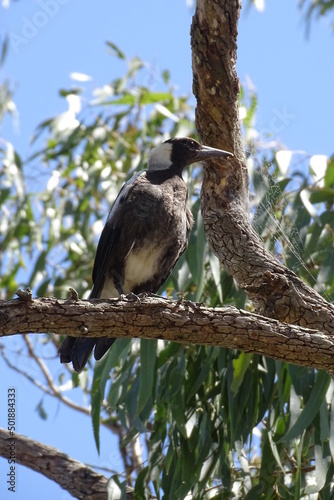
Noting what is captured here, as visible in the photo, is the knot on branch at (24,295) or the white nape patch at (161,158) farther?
the white nape patch at (161,158)

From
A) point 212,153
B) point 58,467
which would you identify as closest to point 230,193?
point 212,153

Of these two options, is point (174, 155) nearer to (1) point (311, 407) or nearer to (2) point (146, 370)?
(2) point (146, 370)

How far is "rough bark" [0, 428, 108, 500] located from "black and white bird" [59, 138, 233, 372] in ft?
2.10

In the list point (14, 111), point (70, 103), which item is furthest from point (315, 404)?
point (14, 111)

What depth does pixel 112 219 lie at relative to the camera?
2996mm

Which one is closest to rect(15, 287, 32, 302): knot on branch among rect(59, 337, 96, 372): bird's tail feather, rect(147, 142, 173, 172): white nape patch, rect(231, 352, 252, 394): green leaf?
rect(59, 337, 96, 372): bird's tail feather

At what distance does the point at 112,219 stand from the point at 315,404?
0.98m

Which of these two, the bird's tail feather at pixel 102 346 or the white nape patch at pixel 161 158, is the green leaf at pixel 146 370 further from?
the white nape patch at pixel 161 158

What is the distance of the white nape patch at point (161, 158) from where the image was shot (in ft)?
10.9

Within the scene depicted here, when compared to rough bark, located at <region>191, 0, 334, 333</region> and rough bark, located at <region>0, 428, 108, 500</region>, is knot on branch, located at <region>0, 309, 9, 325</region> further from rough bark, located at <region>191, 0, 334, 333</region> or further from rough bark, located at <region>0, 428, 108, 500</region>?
rough bark, located at <region>0, 428, 108, 500</region>

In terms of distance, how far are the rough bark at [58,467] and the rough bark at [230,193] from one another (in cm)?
Answer: 125

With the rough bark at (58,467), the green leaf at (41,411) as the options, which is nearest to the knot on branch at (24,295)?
the rough bark at (58,467)

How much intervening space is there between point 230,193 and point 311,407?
2.47 feet

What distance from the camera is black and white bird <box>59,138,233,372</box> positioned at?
2.95 meters
